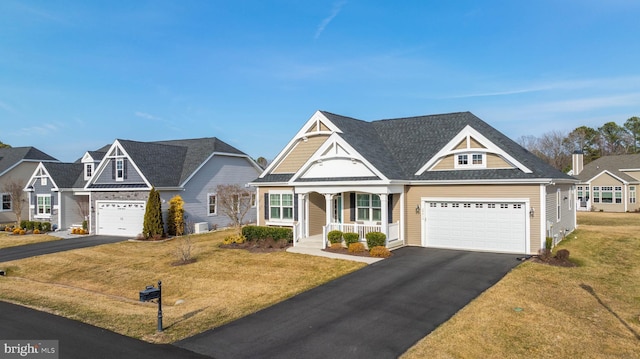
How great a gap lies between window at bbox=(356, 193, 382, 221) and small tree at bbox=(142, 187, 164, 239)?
1292cm

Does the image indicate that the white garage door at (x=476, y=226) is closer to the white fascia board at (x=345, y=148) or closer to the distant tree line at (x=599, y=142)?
the white fascia board at (x=345, y=148)

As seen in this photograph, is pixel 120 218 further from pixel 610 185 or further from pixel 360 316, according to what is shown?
pixel 610 185

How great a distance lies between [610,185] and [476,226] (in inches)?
1219

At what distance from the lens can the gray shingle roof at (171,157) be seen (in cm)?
→ 2728

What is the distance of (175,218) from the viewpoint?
26.5 metres

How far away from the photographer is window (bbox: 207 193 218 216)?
99.5 ft

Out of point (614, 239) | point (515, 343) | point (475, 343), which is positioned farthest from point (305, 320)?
point (614, 239)

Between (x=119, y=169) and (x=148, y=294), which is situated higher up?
(x=119, y=169)

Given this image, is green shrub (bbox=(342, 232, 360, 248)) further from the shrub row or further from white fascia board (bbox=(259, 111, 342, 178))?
white fascia board (bbox=(259, 111, 342, 178))

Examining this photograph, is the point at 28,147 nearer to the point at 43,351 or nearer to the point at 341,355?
the point at 43,351

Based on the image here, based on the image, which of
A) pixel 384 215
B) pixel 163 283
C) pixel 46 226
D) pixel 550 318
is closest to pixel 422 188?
pixel 384 215

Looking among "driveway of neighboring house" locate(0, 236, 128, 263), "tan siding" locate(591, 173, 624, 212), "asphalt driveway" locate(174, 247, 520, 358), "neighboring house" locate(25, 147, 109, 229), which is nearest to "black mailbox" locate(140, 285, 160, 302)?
"asphalt driveway" locate(174, 247, 520, 358)

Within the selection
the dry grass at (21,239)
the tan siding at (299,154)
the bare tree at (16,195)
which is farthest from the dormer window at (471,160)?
the bare tree at (16,195)

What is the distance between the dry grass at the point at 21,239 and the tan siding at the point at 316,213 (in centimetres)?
1779
